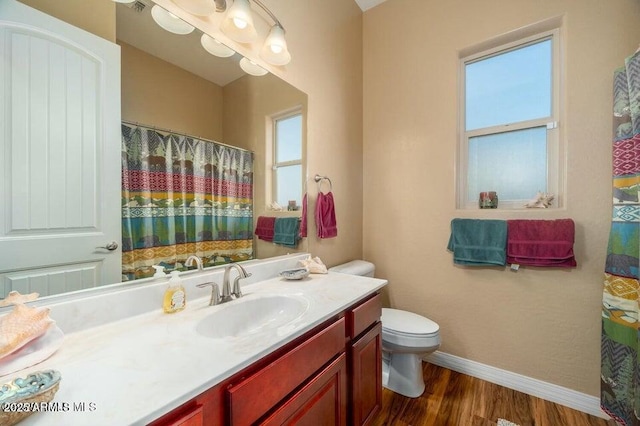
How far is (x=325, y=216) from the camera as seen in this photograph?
5.95ft

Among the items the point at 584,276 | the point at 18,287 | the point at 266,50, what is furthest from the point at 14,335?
the point at 584,276

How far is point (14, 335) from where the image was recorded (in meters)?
0.60

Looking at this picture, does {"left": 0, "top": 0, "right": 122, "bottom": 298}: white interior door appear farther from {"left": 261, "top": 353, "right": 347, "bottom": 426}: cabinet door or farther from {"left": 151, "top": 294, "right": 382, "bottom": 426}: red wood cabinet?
{"left": 261, "top": 353, "right": 347, "bottom": 426}: cabinet door

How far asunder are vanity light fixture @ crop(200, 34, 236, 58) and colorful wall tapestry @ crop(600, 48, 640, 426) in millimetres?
1958

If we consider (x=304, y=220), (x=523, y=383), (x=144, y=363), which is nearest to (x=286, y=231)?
(x=304, y=220)

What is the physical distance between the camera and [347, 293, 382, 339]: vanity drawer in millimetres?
1137

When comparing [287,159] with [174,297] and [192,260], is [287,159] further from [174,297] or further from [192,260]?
[174,297]

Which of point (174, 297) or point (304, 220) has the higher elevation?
point (304, 220)

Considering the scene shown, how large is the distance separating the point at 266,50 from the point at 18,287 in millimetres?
1415

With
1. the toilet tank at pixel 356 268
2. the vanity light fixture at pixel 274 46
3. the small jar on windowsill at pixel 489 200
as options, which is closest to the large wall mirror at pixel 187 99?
the vanity light fixture at pixel 274 46

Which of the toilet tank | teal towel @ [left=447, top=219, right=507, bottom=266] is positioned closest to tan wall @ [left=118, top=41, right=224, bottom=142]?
the toilet tank

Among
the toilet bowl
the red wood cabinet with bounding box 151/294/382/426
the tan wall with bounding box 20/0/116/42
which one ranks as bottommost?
the toilet bowl

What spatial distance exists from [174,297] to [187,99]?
0.82m

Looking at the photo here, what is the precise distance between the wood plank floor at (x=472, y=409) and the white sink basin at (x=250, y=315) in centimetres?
93
